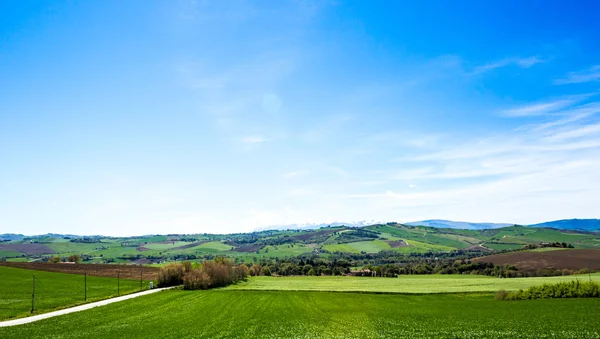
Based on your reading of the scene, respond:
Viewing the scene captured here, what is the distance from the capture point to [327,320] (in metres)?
51.1

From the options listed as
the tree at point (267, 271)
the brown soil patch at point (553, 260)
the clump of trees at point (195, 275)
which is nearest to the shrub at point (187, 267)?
the clump of trees at point (195, 275)

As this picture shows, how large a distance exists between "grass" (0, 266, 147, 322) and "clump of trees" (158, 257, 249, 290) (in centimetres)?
654

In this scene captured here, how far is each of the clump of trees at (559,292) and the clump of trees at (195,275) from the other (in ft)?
234

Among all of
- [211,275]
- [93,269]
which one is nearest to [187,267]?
[211,275]

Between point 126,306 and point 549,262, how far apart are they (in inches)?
5063

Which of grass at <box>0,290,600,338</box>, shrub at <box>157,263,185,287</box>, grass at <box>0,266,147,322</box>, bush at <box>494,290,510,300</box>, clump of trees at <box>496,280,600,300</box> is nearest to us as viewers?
grass at <box>0,290,600,338</box>

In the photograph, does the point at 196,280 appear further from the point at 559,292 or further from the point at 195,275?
the point at 559,292

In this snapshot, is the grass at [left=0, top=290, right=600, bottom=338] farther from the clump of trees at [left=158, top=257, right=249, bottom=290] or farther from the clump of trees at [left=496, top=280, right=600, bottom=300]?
the clump of trees at [left=158, top=257, right=249, bottom=290]

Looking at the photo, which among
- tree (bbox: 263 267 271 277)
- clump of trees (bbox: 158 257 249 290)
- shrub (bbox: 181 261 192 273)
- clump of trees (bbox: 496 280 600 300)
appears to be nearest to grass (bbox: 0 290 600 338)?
clump of trees (bbox: 496 280 600 300)

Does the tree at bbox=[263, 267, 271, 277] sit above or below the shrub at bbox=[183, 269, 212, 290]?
below

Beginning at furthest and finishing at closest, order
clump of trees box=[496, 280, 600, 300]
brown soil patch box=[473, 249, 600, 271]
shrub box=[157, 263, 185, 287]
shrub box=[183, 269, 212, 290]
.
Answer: brown soil patch box=[473, 249, 600, 271]
shrub box=[157, 263, 185, 287]
shrub box=[183, 269, 212, 290]
clump of trees box=[496, 280, 600, 300]

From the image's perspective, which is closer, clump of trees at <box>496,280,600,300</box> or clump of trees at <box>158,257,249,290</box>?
clump of trees at <box>496,280,600,300</box>

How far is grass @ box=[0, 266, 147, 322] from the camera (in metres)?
61.9

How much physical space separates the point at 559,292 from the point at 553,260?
71932 mm
